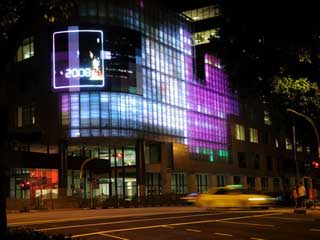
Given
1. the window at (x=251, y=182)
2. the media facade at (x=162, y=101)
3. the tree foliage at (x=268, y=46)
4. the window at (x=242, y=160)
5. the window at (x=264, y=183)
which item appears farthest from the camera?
the window at (x=264, y=183)

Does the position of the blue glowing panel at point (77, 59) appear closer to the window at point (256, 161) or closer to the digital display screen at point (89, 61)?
the digital display screen at point (89, 61)

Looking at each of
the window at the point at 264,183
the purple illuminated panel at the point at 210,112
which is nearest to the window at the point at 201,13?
the purple illuminated panel at the point at 210,112

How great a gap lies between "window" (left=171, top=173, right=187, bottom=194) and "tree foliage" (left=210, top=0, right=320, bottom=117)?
6414cm

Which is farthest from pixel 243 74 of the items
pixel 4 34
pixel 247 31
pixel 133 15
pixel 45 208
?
pixel 133 15

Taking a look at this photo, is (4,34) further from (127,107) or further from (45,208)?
(127,107)

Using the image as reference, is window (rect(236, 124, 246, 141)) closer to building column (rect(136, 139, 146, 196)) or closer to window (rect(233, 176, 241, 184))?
window (rect(233, 176, 241, 184))

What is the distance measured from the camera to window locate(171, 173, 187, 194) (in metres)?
82.9

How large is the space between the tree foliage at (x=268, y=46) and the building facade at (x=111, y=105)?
4298 cm

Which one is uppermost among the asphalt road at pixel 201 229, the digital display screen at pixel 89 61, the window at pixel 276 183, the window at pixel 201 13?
the window at pixel 201 13

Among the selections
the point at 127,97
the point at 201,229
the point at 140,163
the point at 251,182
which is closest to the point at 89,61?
the point at 127,97

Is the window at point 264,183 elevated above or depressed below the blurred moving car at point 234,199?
above

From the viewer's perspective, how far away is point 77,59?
67875 mm

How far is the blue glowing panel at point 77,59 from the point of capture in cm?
6825

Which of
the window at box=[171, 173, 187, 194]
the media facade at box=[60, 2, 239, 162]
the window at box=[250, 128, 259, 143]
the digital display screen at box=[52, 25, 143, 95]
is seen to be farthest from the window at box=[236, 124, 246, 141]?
the digital display screen at box=[52, 25, 143, 95]
